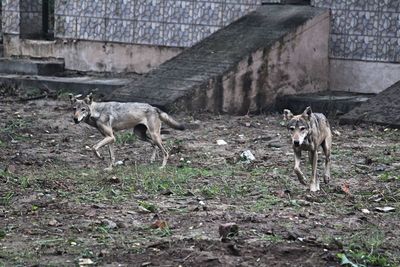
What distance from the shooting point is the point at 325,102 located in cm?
1595

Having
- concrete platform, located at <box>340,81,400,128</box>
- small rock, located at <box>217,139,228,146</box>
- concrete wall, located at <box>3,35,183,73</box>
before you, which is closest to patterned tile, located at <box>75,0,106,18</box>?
concrete wall, located at <box>3,35,183,73</box>

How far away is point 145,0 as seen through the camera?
18.6m

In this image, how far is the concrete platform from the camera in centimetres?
1459

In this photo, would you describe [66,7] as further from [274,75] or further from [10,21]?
[274,75]

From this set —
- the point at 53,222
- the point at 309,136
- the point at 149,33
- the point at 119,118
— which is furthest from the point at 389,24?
the point at 53,222

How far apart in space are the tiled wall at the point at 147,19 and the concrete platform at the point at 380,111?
137 inches

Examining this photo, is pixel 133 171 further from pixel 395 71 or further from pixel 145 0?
pixel 145 0

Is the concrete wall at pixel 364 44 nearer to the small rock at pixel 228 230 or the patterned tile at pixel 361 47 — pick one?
the patterned tile at pixel 361 47

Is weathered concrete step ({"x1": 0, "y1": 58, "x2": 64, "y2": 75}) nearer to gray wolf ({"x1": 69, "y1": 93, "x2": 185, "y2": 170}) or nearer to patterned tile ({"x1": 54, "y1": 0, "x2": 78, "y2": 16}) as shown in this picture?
patterned tile ({"x1": 54, "y1": 0, "x2": 78, "y2": 16})

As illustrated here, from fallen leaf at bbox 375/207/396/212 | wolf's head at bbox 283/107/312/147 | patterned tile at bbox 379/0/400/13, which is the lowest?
fallen leaf at bbox 375/207/396/212

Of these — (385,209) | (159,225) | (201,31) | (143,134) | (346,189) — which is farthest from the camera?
(201,31)

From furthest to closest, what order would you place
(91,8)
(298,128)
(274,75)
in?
(91,8) → (274,75) → (298,128)

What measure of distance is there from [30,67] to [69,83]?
64.8 inches

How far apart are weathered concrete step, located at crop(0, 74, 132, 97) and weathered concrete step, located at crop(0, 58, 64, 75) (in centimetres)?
37
